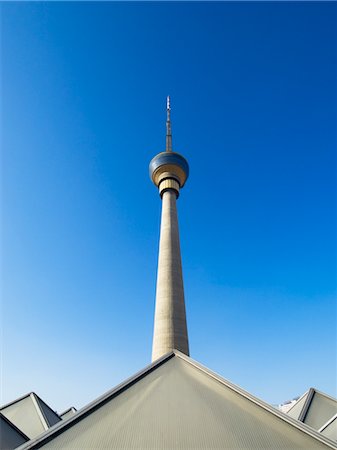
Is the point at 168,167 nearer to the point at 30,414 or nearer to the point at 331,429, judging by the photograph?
the point at 30,414

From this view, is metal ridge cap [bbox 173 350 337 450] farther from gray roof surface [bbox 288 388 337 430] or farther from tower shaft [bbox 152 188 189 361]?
tower shaft [bbox 152 188 189 361]

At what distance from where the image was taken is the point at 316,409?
2089cm

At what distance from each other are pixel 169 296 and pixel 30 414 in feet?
55.5

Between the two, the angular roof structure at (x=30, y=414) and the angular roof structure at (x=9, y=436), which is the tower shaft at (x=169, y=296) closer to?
the angular roof structure at (x=30, y=414)

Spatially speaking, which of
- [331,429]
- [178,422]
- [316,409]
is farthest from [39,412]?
[316,409]

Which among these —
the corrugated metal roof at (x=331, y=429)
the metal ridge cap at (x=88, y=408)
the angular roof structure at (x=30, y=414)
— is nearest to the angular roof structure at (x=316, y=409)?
the corrugated metal roof at (x=331, y=429)

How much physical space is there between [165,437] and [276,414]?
3.74m

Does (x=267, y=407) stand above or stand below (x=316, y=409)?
below

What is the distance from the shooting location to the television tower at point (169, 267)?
1198 inches

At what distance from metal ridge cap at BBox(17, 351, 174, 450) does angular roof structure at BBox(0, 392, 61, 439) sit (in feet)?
45.2

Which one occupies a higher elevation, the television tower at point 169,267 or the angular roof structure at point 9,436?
the television tower at point 169,267

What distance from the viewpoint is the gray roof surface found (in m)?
19.5

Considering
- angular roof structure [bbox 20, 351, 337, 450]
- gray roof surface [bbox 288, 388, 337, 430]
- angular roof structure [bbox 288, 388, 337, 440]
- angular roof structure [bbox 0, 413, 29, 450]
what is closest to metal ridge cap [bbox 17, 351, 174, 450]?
angular roof structure [bbox 20, 351, 337, 450]

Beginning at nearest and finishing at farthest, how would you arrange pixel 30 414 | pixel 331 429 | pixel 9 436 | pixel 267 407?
pixel 267 407
pixel 331 429
pixel 9 436
pixel 30 414
